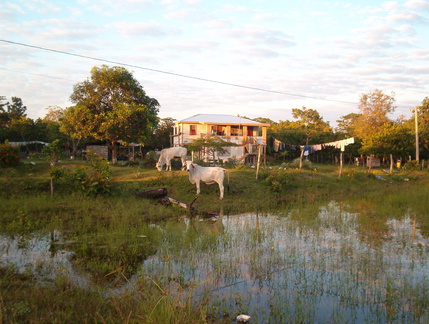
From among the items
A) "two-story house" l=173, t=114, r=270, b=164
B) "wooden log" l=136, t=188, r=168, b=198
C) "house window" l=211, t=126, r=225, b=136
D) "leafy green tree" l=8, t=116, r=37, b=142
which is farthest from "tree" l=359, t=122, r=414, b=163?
"leafy green tree" l=8, t=116, r=37, b=142

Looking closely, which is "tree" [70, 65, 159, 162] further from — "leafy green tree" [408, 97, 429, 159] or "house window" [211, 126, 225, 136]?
"leafy green tree" [408, 97, 429, 159]

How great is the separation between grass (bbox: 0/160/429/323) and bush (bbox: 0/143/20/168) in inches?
16.0

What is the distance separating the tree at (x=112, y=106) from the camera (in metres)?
22.7

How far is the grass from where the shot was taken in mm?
4656

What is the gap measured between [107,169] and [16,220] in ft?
13.6

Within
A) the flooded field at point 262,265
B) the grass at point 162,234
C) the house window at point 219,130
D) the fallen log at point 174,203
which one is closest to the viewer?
the grass at point 162,234

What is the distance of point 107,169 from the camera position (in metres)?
13.3

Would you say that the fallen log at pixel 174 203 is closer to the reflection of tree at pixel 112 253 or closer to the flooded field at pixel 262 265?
the flooded field at pixel 262 265

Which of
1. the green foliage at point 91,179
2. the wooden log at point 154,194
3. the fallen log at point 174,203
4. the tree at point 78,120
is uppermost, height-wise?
the tree at point 78,120

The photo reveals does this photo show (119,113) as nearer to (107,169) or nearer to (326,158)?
(107,169)

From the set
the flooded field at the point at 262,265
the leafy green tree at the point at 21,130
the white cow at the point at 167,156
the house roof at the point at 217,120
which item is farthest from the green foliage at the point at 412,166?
the leafy green tree at the point at 21,130

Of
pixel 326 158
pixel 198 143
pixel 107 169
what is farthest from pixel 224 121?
pixel 107 169

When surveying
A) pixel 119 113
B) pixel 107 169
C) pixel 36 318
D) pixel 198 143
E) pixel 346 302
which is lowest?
pixel 346 302

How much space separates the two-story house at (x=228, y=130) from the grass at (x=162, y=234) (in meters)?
17.1
